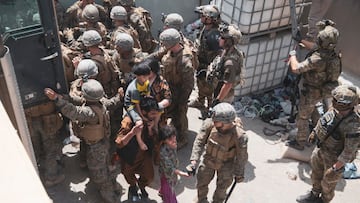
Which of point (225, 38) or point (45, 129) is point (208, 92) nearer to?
point (225, 38)

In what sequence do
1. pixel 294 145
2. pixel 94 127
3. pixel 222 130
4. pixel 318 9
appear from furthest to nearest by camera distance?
pixel 318 9 → pixel 294 145 → pixel 94 127 → pixel 222 130

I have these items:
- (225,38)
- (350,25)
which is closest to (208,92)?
(225,38)

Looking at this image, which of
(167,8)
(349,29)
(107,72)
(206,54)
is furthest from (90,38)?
(349,29)

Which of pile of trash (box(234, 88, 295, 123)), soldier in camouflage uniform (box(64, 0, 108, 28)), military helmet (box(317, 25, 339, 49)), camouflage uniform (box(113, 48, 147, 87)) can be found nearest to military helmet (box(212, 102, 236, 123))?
camouflage uniform (box(113, 48, 147, 87))

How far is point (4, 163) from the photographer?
51.2 inches

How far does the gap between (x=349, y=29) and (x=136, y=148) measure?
5414mm

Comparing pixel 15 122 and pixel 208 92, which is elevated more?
pixel 15 122

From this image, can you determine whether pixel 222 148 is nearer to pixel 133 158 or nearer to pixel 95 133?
pixel 133 158

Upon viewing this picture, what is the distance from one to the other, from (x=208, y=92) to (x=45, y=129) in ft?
9.08

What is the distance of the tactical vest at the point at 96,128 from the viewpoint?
438 cm

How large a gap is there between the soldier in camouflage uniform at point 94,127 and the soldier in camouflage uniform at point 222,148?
108 centimetres

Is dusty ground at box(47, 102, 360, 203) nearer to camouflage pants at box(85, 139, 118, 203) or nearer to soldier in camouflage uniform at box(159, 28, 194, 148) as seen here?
camouflage pants at box(85, 139, 118, 203)

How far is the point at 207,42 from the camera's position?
5953mm

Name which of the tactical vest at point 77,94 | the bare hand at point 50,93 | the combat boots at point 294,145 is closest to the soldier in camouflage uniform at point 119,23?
the tactical vest at point 77,94
